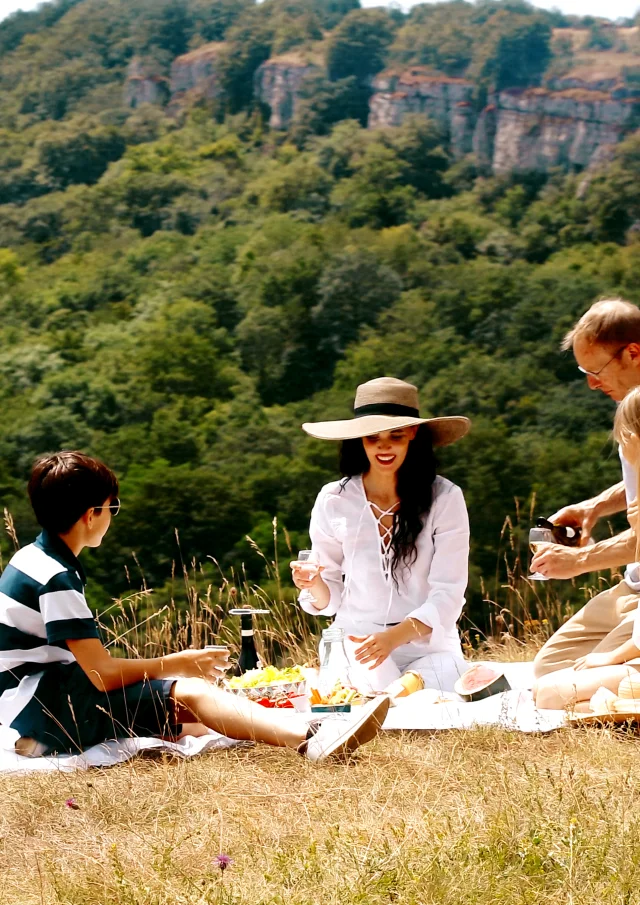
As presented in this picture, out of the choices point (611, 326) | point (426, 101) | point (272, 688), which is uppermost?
point (611, 326)

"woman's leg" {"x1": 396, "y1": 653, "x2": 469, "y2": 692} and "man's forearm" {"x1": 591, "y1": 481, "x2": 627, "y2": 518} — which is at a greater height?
"man's forearm" {"x1": 591, "y1": 481, "x2": 627, "y2": 518}

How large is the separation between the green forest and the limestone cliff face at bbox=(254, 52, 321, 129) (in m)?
0.92

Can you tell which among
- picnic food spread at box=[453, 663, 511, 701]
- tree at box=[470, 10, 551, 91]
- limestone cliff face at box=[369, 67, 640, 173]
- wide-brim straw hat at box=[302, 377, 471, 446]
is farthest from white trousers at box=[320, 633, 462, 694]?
tree at box=[470, 10, 551, 91]

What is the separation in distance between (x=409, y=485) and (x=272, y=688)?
0.88 meters

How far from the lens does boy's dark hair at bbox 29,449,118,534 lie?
299 centimetres

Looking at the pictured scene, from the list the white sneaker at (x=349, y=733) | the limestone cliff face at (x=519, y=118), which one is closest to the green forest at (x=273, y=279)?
the limestone cliff face at (x=519, y=118)

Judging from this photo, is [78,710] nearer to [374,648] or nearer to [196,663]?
[196,663]

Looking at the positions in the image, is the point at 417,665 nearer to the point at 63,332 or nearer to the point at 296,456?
the point at 296,456

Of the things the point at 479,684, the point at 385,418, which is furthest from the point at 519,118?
the point at 479,684

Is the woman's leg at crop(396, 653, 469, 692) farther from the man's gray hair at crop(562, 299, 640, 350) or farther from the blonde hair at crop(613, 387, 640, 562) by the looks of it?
the man's gray hair at crop(562, 299, 640, 350)

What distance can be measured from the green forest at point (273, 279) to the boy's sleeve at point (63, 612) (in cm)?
1980

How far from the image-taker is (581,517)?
145 inches

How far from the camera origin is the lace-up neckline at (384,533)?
3.77 metres

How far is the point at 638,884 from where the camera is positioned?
2.01 m
